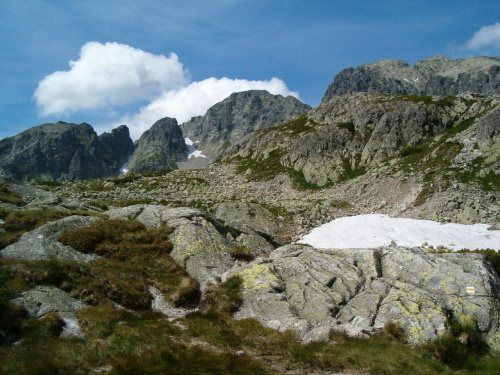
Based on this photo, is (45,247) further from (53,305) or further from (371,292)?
(371,292)

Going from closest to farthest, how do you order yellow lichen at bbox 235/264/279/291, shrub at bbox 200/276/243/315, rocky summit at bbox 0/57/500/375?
rocky summit at bbox 0/57/500/375
shrub at bbox 200/276/243/315
yellow lichen at bbox 235/264/279/291

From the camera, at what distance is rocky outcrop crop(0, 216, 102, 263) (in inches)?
629

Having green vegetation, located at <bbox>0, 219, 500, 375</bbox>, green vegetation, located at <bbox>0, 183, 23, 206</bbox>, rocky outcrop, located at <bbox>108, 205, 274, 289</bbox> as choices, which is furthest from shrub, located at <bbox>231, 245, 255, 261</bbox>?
green vegetation, located at <bbox>0, 183, 23, 206</bbox>

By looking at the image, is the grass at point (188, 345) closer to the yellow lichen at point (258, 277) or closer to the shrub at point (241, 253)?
the yellow lichen at point (258, 277)

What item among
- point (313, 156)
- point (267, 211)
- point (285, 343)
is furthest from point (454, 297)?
point (313, 156)

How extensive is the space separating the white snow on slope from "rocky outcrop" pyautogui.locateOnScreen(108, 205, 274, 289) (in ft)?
43.4

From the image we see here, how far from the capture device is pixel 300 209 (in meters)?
48.5

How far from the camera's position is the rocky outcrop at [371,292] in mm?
13608

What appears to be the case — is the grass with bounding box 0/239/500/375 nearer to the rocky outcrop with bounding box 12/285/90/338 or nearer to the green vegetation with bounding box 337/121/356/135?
the rocky outcrop with bounding box 12/285/90/338

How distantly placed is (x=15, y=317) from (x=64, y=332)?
71.0 inches

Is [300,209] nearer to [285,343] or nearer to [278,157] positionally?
[285,343]

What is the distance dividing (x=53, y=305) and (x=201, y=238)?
A: 30.9ft

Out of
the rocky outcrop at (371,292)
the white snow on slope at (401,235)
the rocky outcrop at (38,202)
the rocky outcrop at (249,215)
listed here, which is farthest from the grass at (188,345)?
the rocky outcrop at (249,215)

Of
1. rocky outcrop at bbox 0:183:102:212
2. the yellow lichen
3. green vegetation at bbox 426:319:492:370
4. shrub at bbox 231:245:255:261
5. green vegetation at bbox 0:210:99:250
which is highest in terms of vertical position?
rocky outcrop at bbox 0:183:102:212
